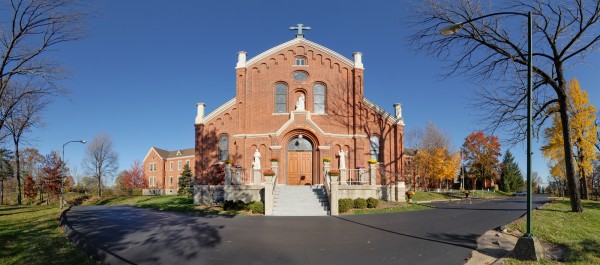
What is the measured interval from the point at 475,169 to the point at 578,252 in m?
52.7

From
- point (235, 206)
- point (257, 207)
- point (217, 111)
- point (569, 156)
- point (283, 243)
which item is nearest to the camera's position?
point (283, 243)

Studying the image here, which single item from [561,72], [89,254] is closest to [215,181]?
[89,254]

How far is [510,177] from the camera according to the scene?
182 feet

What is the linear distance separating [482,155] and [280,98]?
143ft

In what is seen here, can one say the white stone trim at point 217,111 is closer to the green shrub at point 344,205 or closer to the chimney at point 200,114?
the chimney at point 200,114

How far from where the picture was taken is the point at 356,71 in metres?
23.3

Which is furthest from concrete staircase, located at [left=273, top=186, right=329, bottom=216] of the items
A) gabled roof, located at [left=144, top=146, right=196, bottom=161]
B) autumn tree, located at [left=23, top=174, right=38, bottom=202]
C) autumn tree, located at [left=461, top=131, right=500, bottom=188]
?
gabled roof, located at [left=144, top=146, right=196, bottom=161]

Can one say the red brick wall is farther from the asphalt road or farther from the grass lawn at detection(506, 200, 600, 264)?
the grass lawn at detection(506, 200, 600, 264)

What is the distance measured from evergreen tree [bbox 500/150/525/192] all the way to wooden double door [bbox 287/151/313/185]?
46396 mm

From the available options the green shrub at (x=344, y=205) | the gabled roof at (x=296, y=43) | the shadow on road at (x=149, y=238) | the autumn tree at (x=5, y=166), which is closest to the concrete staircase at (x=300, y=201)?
the green shrub at (x=344, y=205)

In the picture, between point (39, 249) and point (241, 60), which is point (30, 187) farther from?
point (39, 249)

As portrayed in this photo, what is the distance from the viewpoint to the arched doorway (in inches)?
871

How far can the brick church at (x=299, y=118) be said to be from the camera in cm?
2223

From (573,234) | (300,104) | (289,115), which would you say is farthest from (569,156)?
(289,115)
